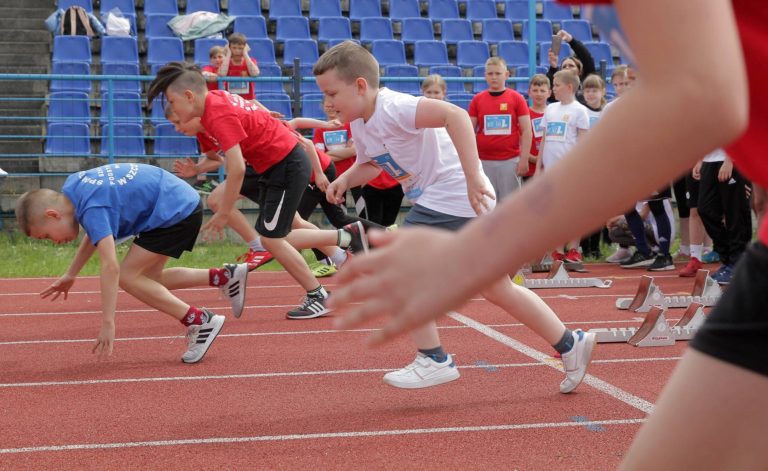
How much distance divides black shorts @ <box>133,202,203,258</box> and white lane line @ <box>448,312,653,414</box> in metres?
1.61

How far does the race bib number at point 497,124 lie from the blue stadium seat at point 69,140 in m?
5.54

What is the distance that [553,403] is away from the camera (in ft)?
13.7

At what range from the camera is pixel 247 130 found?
6301 millimetres

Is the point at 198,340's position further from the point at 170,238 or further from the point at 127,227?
the point at 127,227

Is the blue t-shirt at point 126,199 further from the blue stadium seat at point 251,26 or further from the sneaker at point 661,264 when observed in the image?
the blue stadium seat at point 251,26

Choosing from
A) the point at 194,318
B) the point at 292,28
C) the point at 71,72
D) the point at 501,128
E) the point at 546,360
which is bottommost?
the point at 546,360

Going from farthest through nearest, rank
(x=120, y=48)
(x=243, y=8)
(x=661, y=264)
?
(x=243, y=8) → (x=120, y=48) → (x=661, y=264)

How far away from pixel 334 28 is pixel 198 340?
1088 cm

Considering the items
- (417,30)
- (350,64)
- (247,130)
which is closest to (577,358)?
(350,64)

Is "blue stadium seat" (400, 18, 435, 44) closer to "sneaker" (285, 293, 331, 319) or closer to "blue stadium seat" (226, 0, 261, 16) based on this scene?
"blue stadium seat" (226, 0, 261, 16)

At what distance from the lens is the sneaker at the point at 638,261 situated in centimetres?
982

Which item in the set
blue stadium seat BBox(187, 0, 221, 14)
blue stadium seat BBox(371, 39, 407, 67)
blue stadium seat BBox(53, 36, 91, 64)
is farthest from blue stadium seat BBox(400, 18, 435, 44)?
blue stadium seat BBox(53, 36, 91, 64)

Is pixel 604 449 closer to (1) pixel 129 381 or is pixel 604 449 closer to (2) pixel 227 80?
(1) pixel 129 381

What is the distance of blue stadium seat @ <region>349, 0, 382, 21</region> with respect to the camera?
53.0 feet
